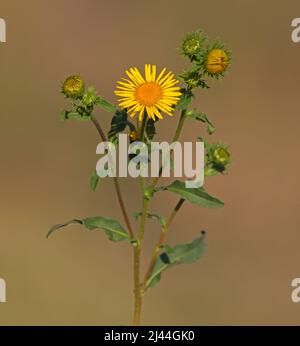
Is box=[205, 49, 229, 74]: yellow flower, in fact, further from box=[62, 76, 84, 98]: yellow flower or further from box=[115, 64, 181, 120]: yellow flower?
box=[62, 76, 84, 98]: yellow flower

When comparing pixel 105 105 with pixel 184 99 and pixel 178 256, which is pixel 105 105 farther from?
pixel 178 256

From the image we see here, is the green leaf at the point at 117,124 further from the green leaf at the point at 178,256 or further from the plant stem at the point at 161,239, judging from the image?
the green leaf at the point at 178,256

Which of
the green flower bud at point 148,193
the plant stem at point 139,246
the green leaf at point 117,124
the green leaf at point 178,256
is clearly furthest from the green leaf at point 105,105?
the green leaf at point 178,256

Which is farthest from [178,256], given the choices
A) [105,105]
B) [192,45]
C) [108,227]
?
[192,45]

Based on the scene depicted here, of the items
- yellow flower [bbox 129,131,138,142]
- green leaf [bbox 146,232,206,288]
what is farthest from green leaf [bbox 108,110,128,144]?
green leaf [bbox 146,232,206,288]
